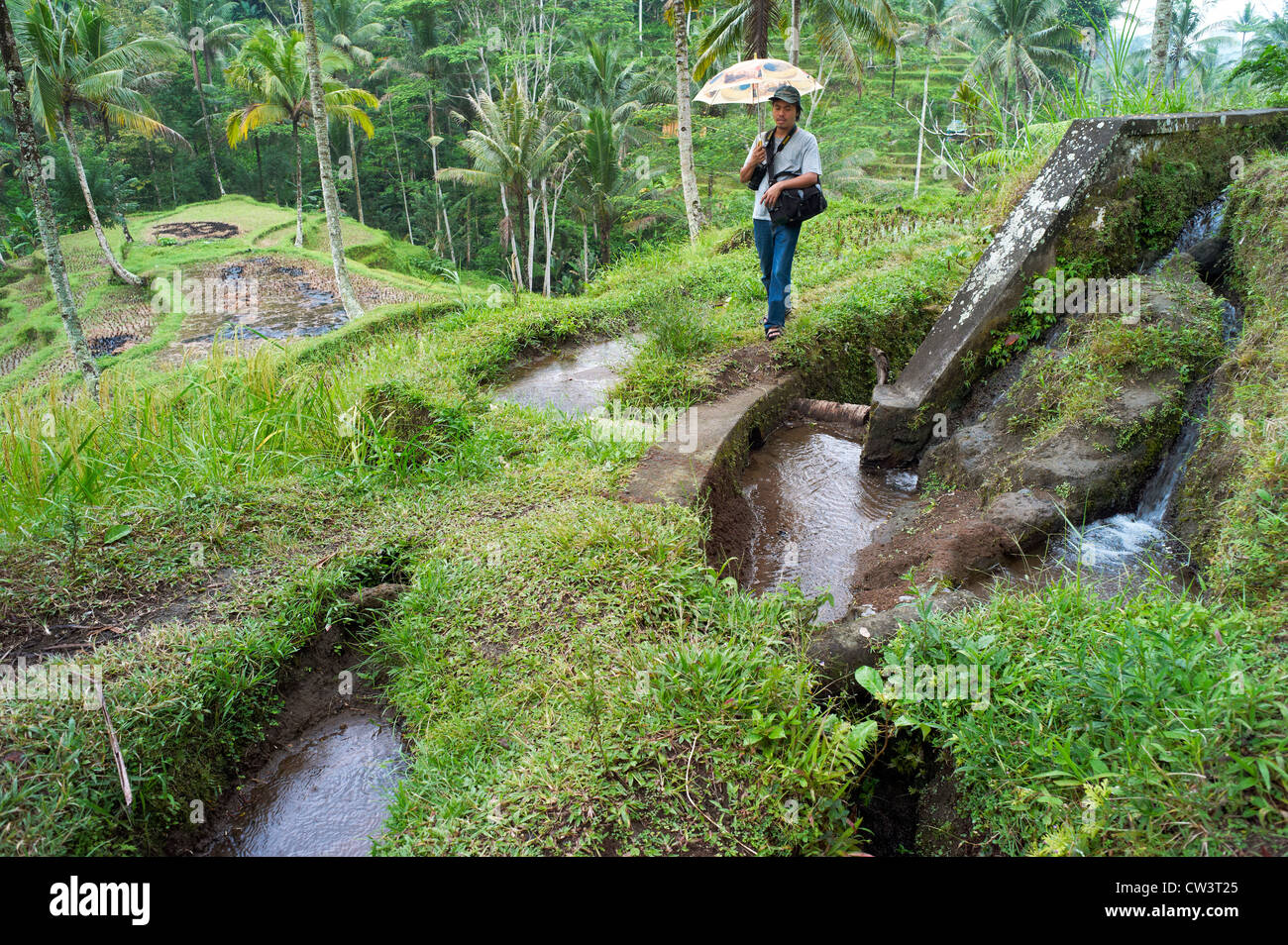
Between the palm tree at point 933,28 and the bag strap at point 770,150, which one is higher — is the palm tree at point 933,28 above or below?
above

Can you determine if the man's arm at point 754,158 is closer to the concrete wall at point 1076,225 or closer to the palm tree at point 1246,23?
the concrete wall at point 1076,225

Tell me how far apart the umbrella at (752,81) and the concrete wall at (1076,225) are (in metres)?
2.94

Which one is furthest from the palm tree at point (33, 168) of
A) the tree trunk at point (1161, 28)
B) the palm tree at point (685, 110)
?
the tree trunk at point (1161, 28)

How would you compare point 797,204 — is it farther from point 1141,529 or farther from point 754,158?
point 1141,529

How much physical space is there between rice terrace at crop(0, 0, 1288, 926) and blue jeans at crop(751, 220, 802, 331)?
0.14 ft

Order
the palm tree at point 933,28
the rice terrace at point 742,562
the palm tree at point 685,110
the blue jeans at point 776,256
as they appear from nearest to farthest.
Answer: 1. the rice terrace at point 742,562
2. the blue jeans at point 776,256
3. the palm tree at point 685,110
4. the palm tree at point 933,28

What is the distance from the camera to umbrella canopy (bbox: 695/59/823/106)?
308 inches

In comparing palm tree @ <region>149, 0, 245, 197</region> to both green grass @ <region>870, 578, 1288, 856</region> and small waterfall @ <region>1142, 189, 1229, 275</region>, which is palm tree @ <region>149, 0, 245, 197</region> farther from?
green grass @ <region>870, 578, 1288, 856</region>

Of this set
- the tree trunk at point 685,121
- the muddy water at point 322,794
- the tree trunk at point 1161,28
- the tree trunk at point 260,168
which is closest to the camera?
the muddy water at point 322,794

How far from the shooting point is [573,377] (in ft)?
23.5

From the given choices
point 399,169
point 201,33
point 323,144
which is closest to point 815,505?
point 323,144

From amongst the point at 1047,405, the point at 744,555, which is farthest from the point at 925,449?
the point at 744,555

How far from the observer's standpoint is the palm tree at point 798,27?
17266 mm

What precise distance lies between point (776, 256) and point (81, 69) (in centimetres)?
2572
